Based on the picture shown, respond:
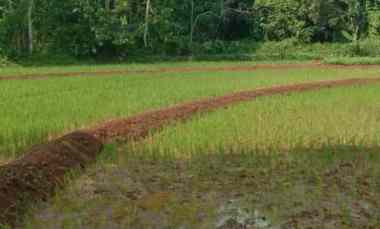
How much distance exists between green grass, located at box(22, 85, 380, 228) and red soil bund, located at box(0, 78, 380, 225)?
0.61ft

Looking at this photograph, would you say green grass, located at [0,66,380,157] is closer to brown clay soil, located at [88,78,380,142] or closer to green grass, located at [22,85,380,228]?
brown clay soil, located at [88,78,380,142]

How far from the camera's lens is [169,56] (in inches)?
1219

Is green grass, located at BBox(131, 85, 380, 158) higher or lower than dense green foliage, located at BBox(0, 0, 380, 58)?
lower

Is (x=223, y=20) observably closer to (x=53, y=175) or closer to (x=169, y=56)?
(x=169, y=56)

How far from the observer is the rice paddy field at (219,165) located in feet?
15.2

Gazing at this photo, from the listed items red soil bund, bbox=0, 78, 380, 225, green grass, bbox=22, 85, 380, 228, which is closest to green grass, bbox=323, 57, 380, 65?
red soil bund, bbox=0, 78, 380, 225

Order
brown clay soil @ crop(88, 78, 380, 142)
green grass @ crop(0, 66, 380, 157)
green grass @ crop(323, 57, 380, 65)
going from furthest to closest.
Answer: green grass @ crop(323, 57, 380, 65), green grass @ crop(0, 66, 380, 157), brown clay soil @ crop(88, 78, 380, 142)

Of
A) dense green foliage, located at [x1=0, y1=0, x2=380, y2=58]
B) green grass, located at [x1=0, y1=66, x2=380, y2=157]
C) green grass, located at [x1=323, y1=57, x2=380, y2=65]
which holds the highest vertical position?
dense green foliage, located at [x1=0, y1=0, x2=380, y2=58]

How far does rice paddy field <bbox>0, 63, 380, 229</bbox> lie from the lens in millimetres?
4625

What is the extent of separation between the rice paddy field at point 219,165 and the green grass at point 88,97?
4cm

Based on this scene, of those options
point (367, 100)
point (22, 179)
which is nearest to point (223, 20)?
point (367, 100)

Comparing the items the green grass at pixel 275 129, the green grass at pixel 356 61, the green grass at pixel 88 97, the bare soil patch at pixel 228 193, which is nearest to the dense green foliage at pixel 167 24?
the green grass at pixel 356 61

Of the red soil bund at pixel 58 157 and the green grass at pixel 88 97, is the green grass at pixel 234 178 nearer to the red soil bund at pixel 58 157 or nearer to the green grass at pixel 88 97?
the red soil bund at pixel 58 157

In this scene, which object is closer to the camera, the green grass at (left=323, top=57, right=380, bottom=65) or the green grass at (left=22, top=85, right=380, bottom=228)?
the green grass at (left=22, top=85, right=380, bottom=228)
